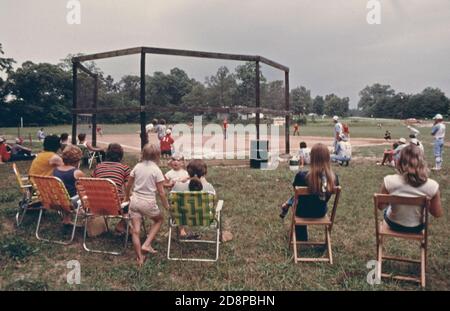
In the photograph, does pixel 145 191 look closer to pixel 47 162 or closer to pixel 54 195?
pixel 54 195

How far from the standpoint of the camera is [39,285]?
3.95m

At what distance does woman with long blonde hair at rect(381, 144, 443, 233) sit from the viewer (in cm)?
395

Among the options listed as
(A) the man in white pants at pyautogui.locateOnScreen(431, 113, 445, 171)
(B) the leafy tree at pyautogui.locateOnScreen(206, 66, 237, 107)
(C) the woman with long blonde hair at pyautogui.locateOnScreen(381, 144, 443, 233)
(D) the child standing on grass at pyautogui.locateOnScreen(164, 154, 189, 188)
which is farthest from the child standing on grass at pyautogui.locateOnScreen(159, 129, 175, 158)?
(C) the woman with long blonde hair at pyautogui.locateOnScreen(381, 144, 443, 233)

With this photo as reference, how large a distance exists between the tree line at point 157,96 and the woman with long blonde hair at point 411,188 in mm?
7362

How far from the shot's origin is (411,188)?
13.2 feet

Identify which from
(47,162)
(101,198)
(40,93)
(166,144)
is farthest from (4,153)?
(40,93)

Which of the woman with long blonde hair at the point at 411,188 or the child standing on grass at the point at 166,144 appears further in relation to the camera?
the child standing on grass at the point at 166,144

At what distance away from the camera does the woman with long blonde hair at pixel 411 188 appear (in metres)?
3.95

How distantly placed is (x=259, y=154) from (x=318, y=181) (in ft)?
25.0

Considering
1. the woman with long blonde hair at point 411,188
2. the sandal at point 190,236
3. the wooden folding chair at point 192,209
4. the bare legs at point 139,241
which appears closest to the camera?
the woman with long blonde hair at point 411,188

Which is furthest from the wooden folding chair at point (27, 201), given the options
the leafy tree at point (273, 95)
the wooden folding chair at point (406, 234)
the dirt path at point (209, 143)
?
the dirt path at point (209, 143)

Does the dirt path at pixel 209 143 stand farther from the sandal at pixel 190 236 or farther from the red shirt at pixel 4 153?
the sandal at pixel 190 236
